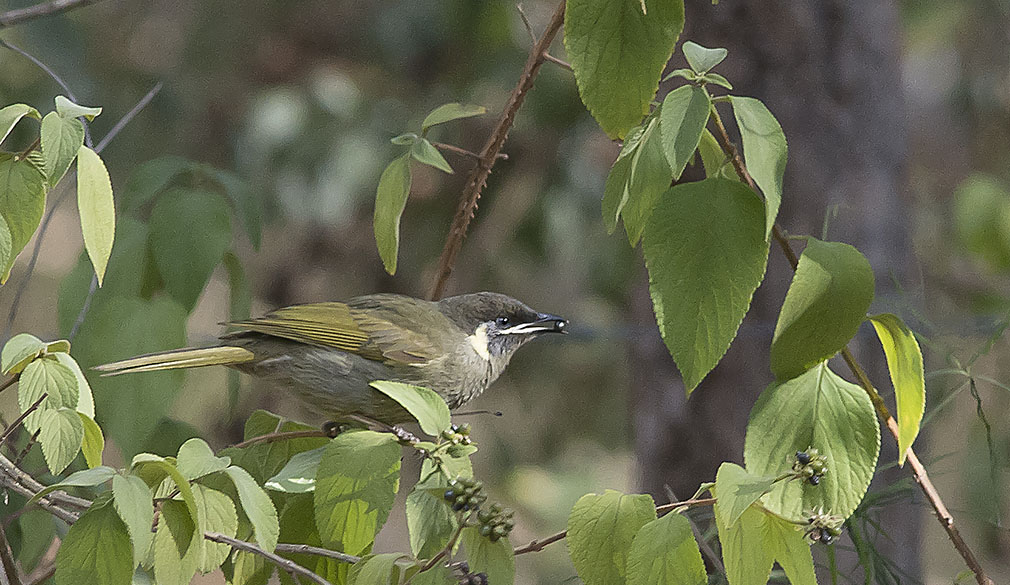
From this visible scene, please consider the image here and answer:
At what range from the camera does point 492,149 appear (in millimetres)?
1683

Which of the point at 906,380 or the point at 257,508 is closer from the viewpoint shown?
the point at 257,508

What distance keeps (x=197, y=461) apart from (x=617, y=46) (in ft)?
2.14

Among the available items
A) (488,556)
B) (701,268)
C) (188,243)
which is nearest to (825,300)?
(701,268)

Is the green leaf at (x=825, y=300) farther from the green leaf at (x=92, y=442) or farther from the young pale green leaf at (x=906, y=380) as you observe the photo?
the green leaf at (x=92, y=442)

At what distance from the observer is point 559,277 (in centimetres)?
606

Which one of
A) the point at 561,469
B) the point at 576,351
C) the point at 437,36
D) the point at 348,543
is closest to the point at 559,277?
the point at 576,351

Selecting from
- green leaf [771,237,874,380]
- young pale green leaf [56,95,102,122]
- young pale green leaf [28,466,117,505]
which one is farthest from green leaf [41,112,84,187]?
green leaf [771,237,874,380]

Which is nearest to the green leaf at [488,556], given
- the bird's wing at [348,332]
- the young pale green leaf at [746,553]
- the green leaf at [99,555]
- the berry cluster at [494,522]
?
the berry cluster at [494,522]

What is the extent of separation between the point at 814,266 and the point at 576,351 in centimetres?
487

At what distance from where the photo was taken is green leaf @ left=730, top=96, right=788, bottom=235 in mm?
1122

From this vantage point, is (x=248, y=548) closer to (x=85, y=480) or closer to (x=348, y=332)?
(x=85, y=480)

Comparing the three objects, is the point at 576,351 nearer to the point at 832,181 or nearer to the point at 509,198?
the point at 509,198

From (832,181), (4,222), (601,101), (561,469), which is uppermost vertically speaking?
(601,101)

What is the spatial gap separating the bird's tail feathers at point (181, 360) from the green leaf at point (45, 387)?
0.40 m
